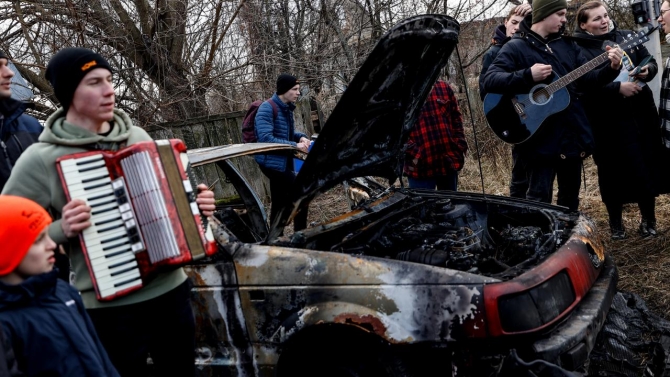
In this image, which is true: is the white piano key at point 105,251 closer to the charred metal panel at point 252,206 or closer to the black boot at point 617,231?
the charred metal panel at point 252,206

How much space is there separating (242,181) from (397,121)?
47.9 inches

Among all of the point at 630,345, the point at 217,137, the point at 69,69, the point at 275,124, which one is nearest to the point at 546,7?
the point at 275,124

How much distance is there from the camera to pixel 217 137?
9289mm

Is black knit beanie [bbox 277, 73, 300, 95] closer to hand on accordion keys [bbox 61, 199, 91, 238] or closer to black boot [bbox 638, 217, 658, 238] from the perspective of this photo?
black boot [bbox 638, 217, 658, 238]

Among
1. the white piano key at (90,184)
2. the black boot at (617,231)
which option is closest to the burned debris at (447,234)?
the white piano key at (90,184)

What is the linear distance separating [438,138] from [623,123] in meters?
1.58

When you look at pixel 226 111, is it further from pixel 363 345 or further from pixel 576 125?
pixel 363 345

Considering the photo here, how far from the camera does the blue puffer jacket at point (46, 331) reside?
6.32 feet

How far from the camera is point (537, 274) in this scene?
2.78m

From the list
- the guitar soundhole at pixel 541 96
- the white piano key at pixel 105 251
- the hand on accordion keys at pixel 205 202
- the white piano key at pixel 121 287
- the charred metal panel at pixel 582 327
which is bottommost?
the charred metal panel at pixel 582 327

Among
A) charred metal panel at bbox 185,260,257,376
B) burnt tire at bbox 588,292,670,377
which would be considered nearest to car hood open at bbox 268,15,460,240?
charred metal panel at bbox 185,260,257,376

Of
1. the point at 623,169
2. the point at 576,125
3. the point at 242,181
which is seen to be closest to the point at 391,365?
the point at 242,181

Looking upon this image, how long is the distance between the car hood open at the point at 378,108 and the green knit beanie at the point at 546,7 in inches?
57.4

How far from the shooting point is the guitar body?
4742 mm
